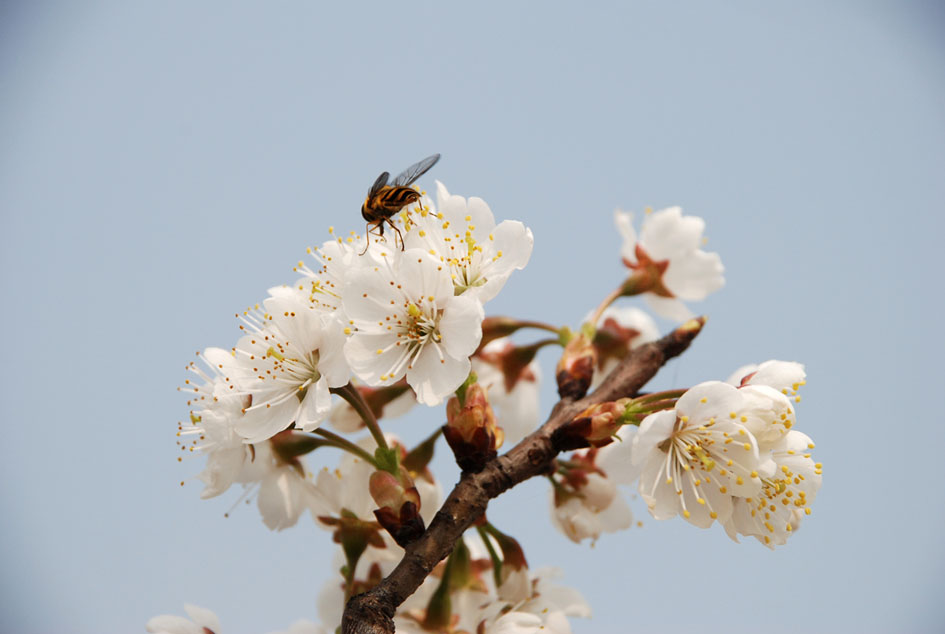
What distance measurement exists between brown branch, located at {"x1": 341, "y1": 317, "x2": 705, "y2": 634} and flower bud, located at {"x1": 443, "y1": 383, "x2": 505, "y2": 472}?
0.02m

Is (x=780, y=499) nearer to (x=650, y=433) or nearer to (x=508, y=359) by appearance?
(x=650, y=433)

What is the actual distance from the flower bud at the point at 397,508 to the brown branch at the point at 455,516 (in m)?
0.02

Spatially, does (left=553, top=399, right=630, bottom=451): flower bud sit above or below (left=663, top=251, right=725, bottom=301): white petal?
below

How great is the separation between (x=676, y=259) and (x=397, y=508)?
3.54 ft

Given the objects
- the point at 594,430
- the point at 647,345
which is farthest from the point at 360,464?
the point at 647,345

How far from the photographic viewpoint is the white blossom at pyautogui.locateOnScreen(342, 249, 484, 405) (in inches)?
46.9

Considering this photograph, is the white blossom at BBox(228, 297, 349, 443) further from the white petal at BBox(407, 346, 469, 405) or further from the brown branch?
the brown branch

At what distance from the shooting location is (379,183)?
4.48 feet

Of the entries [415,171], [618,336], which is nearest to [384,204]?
[415,171]

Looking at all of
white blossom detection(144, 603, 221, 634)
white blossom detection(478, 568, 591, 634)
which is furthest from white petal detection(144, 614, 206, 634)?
white blossom detection(478, 568, 591, 634)

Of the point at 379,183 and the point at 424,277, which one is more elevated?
the point at 379,183

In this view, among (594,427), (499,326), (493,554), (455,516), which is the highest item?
(499,326)

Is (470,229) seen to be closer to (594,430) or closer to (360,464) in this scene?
(594,430)

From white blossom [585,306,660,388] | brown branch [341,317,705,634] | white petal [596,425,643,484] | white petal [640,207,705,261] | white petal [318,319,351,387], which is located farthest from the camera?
white blossom [585,306,660,388]
